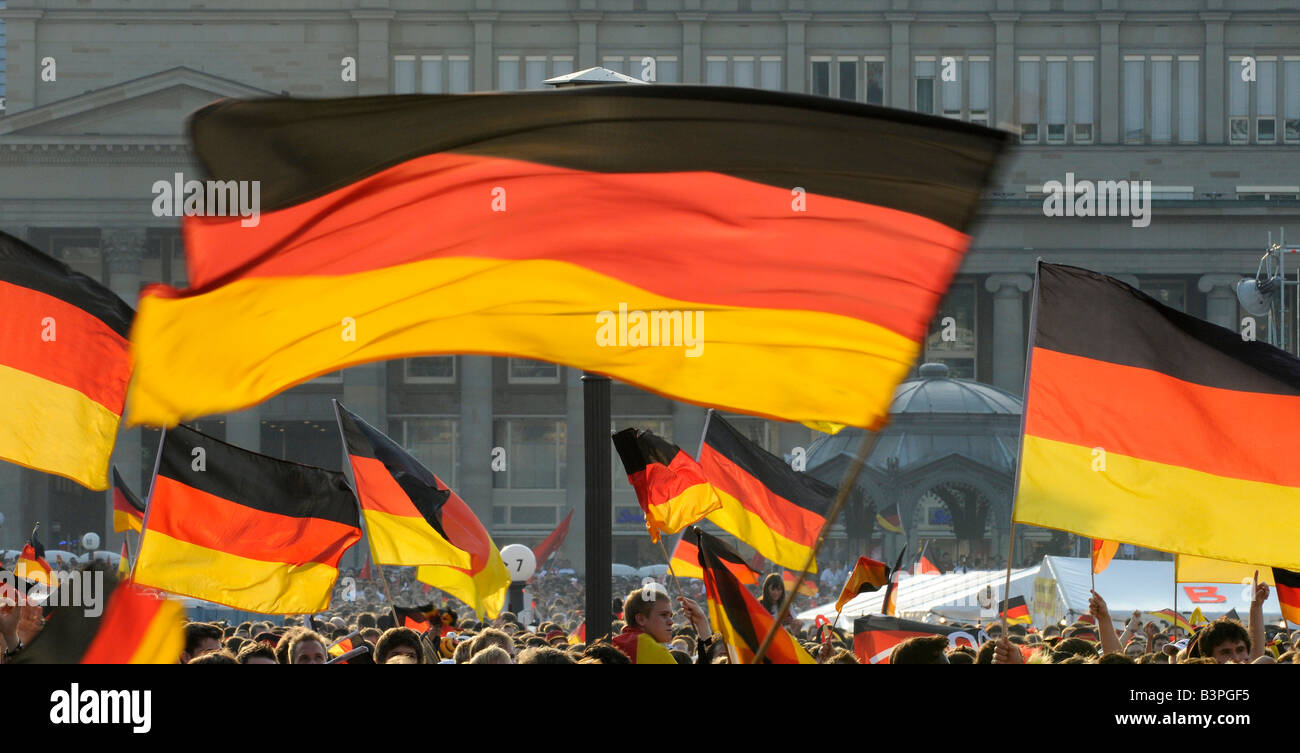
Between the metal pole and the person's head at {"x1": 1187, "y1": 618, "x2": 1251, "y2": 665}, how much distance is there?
333 centimetres

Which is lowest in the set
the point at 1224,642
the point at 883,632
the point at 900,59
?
the point at 883,632

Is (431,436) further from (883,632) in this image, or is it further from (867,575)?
(883,632)

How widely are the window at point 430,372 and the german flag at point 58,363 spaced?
6128cm

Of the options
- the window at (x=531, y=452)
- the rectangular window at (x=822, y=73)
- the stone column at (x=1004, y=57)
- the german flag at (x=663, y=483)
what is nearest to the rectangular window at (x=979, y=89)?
the stone column at (x=1004, y=57)

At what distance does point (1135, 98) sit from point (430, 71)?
30129 millimetres

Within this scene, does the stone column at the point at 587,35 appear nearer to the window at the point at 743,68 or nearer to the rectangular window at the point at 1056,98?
the window at the point at 743,68

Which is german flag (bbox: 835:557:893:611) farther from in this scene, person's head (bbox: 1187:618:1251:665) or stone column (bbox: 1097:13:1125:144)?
stone column (bbox: 1097:13:1125:144)

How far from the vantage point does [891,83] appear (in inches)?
2771

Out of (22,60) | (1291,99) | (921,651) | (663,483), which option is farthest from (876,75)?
(921,651)

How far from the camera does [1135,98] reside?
2771 inches

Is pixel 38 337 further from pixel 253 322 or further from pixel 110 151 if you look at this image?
pixel 110 151
